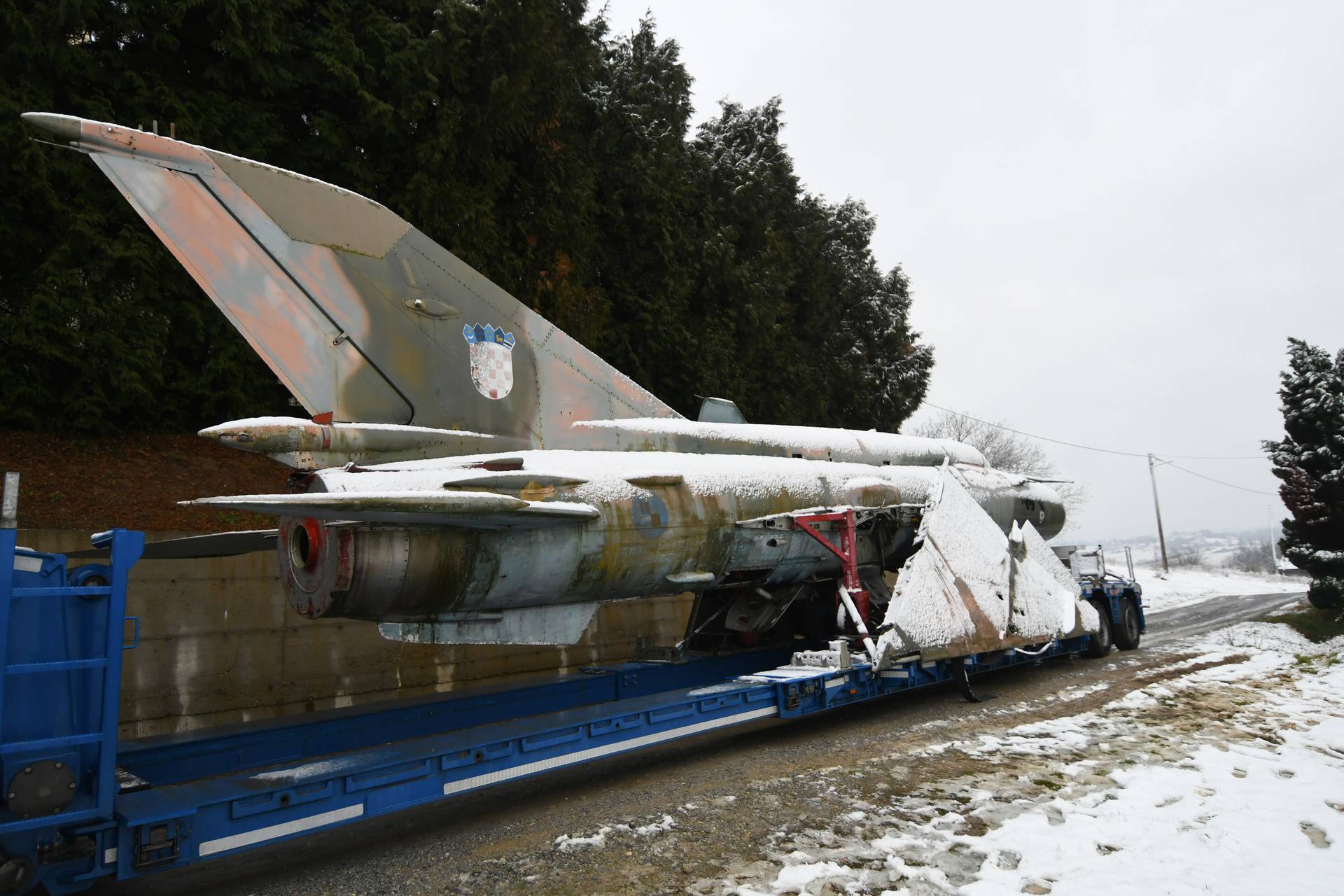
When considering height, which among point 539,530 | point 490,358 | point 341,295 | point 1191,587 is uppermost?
point 341,295

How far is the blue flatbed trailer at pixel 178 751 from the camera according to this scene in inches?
124

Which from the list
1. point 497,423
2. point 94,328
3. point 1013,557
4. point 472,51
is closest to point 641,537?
point 497,423

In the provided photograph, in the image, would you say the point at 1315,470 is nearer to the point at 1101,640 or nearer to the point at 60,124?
the point at 1101,640

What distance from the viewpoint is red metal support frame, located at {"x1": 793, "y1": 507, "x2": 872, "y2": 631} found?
7133 mm

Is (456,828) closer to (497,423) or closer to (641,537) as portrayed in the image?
(641,537)

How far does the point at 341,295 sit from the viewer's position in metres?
5.29

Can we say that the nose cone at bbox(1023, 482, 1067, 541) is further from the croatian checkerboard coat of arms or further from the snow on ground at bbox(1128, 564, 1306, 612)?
the snow on ground at bbox(1128, 564, 1306, 612)

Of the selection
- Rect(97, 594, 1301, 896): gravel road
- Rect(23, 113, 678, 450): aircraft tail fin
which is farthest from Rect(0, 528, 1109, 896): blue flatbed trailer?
Rect(23, 113, 678, 450): aircraft tail fin

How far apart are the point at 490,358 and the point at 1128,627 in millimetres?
10708

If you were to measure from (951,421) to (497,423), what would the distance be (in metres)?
34.3

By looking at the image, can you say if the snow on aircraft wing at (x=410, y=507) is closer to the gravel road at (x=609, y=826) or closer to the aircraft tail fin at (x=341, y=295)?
the aircraft tail fin at (x=341, y=295)

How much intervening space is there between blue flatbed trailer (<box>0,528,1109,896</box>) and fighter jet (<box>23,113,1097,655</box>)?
74 centimetres

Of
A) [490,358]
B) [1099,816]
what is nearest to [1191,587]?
[1099,816]

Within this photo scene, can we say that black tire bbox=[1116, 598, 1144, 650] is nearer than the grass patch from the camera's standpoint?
Yes
